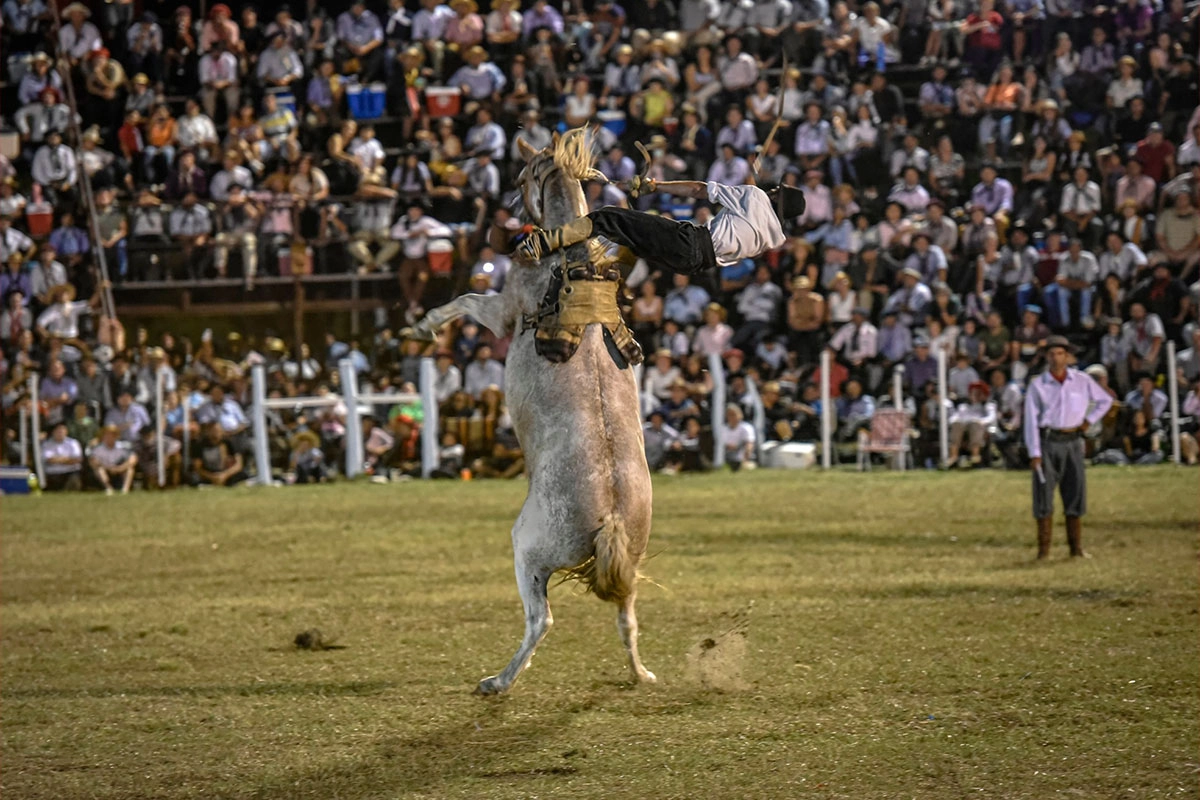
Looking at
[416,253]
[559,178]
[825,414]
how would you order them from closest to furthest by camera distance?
1. [559,178]
2. [825,414]
3. [416,253]

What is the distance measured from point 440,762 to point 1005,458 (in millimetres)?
13473

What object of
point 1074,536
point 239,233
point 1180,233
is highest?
point 239,233

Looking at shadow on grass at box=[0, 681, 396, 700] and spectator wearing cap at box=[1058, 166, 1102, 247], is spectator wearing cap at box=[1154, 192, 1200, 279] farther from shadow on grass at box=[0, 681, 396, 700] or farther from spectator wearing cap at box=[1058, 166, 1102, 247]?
shadow on grass at box=[0, 681, 396, 700]

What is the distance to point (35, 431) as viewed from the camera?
1975cm

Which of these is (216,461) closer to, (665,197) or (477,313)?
(665,197)

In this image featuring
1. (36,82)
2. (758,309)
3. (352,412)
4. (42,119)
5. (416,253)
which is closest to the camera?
(352,412)

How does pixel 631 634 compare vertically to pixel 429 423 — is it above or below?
below

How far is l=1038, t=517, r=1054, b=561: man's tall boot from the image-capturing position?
37.3 feet

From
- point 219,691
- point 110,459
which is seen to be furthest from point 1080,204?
point 219,691

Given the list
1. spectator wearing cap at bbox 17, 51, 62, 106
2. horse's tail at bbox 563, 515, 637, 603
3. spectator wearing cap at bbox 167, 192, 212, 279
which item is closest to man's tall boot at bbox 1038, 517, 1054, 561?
horse's tail at bbox 563, 515, 637, 603

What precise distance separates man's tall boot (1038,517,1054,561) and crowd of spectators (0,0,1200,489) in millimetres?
6901

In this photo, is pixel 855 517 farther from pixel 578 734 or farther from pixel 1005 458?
pixel 578 734

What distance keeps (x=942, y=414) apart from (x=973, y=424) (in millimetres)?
390

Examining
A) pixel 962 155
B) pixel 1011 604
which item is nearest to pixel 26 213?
pixel 962 155
